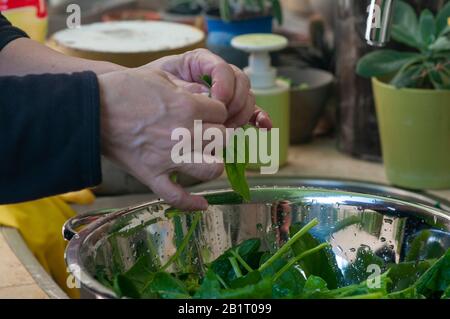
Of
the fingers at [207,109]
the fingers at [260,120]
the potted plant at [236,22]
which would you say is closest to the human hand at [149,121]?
the fingers at [207,109]

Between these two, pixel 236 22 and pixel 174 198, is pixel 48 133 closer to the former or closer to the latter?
pixel 174 198

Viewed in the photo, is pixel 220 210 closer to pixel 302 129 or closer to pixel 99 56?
pixel 99 56

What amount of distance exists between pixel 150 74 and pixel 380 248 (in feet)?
0.70

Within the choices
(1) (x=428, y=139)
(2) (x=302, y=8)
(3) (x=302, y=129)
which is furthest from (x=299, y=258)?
(2) (x=302, y=8)

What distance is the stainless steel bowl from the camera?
65 cm

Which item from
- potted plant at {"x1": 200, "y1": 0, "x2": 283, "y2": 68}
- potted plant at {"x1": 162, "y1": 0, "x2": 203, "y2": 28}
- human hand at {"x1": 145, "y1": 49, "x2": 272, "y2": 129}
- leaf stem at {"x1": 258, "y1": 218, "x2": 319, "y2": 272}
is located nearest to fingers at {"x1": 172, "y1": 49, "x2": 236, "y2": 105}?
human hand at {"x1": 145, "y1": 49, "x2": 272, "y2": 129}

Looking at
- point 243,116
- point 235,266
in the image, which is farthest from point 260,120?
point 235,266

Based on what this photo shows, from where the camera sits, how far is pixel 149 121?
23.4 inches

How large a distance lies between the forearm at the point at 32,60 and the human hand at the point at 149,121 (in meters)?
0.20

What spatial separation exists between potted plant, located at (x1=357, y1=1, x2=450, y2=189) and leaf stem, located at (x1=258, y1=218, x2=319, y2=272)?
1.28 feet

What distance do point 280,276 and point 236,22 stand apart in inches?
27.7

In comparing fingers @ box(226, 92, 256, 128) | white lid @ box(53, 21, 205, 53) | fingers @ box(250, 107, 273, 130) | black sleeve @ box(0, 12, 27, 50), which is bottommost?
white lid @ box(53, 21, 205, 53)

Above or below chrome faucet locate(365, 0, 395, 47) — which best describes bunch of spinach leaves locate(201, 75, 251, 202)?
below

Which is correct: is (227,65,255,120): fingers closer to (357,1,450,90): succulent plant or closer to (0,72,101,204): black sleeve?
(0,72,101,204): black sleeve
